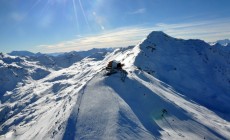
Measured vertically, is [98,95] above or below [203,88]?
above

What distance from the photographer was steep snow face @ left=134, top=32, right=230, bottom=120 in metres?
121

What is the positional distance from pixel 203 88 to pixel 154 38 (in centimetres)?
4906

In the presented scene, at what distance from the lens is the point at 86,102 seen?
44.3 m

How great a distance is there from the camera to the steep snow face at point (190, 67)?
397 feet

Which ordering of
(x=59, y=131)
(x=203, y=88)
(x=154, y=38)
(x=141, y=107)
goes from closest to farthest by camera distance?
1. (x=59, y=131)
2. (x=141, y=107)
3. (x=203, y=88)
4. (x=154, y=38)

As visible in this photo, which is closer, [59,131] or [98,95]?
[59,131]

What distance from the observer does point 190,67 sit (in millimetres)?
145875

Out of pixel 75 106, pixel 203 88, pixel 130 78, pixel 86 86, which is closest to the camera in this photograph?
pixel 75 106

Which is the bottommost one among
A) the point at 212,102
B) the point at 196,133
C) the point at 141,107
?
the point at 212,102

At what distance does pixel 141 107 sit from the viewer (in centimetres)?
4553

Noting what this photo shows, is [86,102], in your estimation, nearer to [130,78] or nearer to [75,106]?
[75,106]

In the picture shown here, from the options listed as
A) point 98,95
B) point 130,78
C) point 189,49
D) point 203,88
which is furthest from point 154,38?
point 98,95

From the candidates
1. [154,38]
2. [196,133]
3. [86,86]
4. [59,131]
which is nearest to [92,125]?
[59,131]

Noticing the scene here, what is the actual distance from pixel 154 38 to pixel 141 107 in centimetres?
12113
